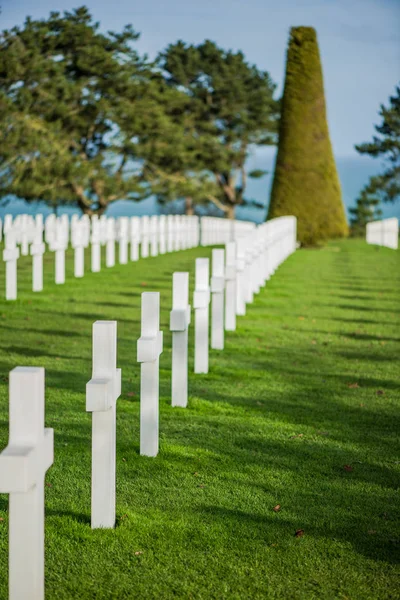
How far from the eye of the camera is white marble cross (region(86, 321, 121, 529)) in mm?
3971

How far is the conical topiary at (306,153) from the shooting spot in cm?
3422

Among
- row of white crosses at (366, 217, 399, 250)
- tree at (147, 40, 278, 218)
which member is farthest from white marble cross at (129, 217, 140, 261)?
tree at (147, 40, 278, 218)

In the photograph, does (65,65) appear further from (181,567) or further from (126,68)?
(181,567)

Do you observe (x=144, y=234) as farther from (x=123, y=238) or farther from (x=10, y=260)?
(x=10, y=260)

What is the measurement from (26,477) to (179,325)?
357 cm

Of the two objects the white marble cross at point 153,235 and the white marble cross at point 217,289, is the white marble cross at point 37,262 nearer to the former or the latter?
the white marble cross at point 217,289

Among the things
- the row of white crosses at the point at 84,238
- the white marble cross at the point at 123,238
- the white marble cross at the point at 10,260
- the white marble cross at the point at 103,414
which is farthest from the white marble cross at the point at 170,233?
the white marble cross at the point at 103,414

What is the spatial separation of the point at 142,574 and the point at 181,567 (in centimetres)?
17

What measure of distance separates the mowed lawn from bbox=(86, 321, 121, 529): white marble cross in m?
0.13

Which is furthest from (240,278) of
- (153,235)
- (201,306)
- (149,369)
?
(153,235)

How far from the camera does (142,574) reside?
3.80 metres

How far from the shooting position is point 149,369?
5.39 metres

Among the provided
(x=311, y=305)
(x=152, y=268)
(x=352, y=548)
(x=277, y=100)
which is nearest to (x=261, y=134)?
(x=277, y=100)

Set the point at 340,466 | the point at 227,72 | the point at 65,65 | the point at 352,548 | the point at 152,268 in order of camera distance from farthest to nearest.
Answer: the point at 227,72
the point at 65,65
the point at 152,268
the point at 340,466
the point at 352,548
